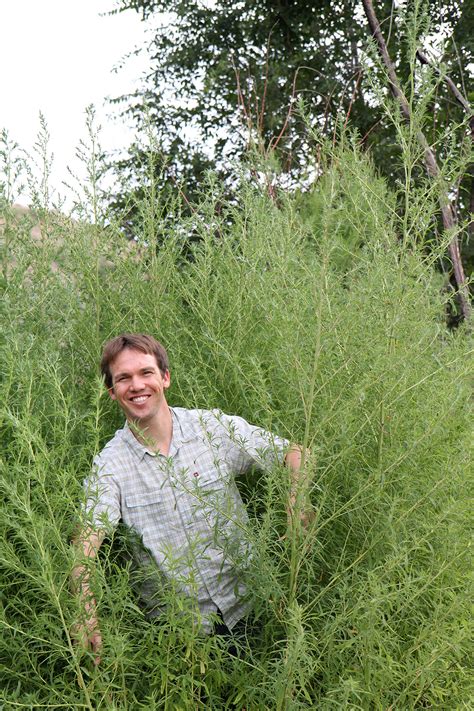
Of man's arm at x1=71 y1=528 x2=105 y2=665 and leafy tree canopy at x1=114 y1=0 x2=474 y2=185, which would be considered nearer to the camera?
man's arm at x1=71 y1=528 x2=105 y2=665

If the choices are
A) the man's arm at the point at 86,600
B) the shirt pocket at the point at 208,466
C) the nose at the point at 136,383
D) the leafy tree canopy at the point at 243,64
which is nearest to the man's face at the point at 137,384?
the nose at the point at 136,383

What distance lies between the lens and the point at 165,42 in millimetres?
8992

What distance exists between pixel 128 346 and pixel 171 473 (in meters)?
0.51

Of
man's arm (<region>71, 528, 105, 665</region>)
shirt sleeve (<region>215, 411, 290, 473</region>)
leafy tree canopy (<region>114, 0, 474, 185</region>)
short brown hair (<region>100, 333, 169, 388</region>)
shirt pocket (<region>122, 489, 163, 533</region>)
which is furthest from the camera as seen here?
leafy tree canopy (<region>114, 0, 474, 185</region>)

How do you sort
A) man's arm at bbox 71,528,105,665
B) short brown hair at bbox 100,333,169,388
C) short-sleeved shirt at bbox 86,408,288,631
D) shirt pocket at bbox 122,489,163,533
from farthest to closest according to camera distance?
short brown hair at bbox 100,333,169,388, shirt pocket at bbox 122,489,163,533, short-sleeved shirt at bbox 86,408,288,631, man's arm at bbox 71,528,105,665

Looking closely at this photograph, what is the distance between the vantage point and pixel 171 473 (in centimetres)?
225

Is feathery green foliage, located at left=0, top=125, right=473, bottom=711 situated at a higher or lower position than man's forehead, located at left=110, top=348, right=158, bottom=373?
lower

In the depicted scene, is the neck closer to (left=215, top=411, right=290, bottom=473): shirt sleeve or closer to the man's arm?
(left=215, top=411, right=290, bottom=473): shirt sleeve

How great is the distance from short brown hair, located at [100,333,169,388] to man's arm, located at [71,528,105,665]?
69 centimetres

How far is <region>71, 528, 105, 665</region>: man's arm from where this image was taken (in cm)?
191

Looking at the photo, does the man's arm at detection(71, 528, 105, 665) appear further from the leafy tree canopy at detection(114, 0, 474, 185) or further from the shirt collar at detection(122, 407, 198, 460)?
the leafy tree canopy at detection(114, 0, 474, 185)

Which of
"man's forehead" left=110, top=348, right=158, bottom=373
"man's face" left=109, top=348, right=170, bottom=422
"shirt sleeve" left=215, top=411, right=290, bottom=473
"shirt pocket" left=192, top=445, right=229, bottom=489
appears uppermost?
"man's forehead" left=110, top=348, right=158, bottom=373

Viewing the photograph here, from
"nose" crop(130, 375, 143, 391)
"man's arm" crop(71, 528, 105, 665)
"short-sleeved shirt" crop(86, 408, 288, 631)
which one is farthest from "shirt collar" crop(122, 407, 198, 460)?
"man's arm" crop(71, 528, 105, 665)

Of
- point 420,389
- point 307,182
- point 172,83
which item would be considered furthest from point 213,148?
point 420,389
